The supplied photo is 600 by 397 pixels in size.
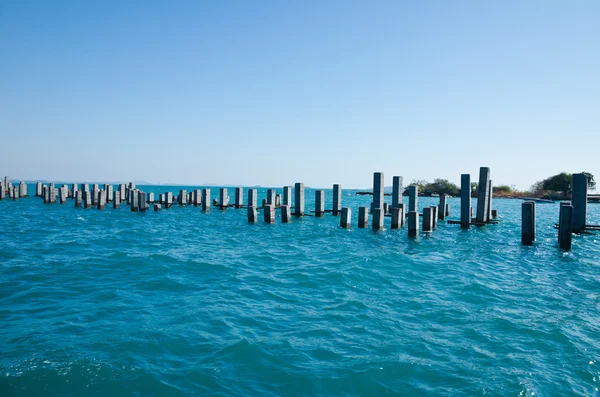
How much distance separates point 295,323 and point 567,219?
512 inches

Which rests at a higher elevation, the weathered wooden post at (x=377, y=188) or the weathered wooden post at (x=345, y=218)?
the weathered wooden post at (x=377, y=188)

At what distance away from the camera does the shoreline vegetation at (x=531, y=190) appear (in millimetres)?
76544

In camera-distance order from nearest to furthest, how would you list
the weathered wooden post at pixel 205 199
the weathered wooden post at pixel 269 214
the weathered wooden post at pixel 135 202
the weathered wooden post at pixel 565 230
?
the weathered wooden post at pixel 565 230
the weathered wooden post at pixel 269 214
the weathered wooden post at pixel 135 202
the weathered wooden post at pixel 205 199

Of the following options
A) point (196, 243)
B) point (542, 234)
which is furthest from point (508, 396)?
point (542, 234)

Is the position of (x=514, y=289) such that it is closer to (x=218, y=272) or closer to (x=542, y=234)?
(x=218, y=272)

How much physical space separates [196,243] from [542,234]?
17.3 meters

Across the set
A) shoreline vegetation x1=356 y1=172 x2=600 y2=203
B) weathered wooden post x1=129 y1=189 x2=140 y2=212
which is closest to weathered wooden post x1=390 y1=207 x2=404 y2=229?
weathered wooden post x1=129 y1=189 x2=140 y2=212

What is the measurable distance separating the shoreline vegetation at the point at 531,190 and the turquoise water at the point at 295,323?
2509 inches

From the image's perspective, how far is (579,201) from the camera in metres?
→ 17.5

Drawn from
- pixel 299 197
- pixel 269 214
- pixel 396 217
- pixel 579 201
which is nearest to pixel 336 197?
pixel 299 197

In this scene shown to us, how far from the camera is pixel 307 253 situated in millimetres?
14516

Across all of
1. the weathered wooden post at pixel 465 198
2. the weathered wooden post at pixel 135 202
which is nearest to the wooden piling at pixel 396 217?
the weathered wooden post at pixel 465 198

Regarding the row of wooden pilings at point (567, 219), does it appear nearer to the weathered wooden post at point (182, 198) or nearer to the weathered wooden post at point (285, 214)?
the weathered wooden post at point (285, 214)

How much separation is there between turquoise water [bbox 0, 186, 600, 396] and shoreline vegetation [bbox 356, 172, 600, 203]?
63.7 metres
